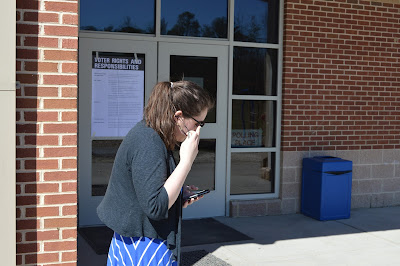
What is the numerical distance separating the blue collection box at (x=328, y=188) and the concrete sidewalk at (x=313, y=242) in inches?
5.8

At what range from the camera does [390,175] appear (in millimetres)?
8500

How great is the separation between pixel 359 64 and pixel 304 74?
1035mm

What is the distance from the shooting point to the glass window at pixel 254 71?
25.0 feet

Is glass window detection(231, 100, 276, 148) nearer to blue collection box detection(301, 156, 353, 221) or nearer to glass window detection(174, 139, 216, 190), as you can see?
glass window detection(174, 139, 216, 190)

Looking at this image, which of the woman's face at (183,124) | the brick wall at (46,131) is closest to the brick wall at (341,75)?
the brick wall at (46,131)

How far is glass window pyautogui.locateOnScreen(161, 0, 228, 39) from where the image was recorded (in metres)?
7.18

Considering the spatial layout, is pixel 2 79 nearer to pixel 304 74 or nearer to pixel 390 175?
pixel 304 74

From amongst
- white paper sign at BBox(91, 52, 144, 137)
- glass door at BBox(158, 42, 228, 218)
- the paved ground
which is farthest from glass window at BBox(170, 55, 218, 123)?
the paved ground

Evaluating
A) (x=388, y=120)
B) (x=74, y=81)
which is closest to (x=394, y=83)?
(x=388, y=120)

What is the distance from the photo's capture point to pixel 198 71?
24.2ft

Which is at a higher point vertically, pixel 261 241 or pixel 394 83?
pixel 394 83

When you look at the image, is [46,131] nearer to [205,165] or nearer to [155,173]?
[155,173]

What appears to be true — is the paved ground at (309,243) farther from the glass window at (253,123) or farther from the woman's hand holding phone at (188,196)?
the woman's hand holding phone at (188,196)

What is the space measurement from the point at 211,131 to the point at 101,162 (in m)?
1.65
